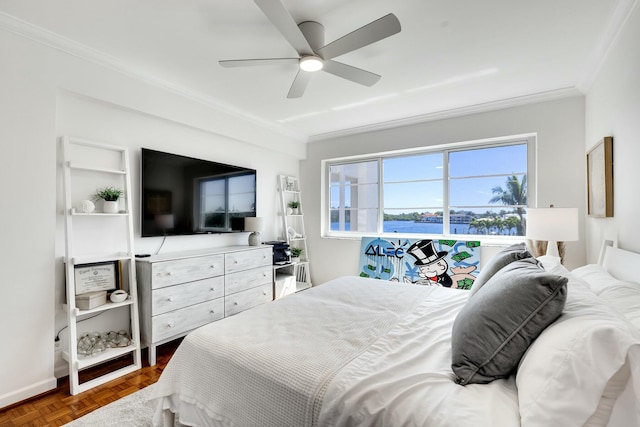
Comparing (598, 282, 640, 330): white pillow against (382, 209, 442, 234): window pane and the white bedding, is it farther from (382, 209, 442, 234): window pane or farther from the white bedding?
(382, 209, 442, 234): window pane

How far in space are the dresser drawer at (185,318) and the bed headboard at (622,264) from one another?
123 inches

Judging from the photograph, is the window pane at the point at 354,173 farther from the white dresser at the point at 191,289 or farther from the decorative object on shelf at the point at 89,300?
the decorative object on shelf at the point at 89,300

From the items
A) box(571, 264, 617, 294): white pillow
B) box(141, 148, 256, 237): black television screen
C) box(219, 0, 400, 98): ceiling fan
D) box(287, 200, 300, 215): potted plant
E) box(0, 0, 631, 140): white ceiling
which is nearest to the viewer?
box(571, 264, 617, 294): white pillow

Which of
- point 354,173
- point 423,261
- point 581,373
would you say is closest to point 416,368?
point 581,373

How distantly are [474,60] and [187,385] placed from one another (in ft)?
10.1

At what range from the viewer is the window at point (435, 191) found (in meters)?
3.64

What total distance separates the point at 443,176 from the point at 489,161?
563 millimetres

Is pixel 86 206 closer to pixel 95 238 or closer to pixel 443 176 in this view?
pixel 95 238

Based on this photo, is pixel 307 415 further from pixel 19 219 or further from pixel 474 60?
pixel 474 60

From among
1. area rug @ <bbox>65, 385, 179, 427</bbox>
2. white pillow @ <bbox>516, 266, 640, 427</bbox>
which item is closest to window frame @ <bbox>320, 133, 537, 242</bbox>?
white pillow @ <bbox>516, 266, 640, 427</bbox>

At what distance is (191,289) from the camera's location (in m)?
2.85

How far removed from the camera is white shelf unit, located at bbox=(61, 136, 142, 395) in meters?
2.24

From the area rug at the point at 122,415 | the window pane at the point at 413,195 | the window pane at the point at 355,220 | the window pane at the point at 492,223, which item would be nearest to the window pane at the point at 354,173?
the window pane at the point at 413,195

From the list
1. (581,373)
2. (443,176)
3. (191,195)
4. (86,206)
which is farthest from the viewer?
(443,176)
